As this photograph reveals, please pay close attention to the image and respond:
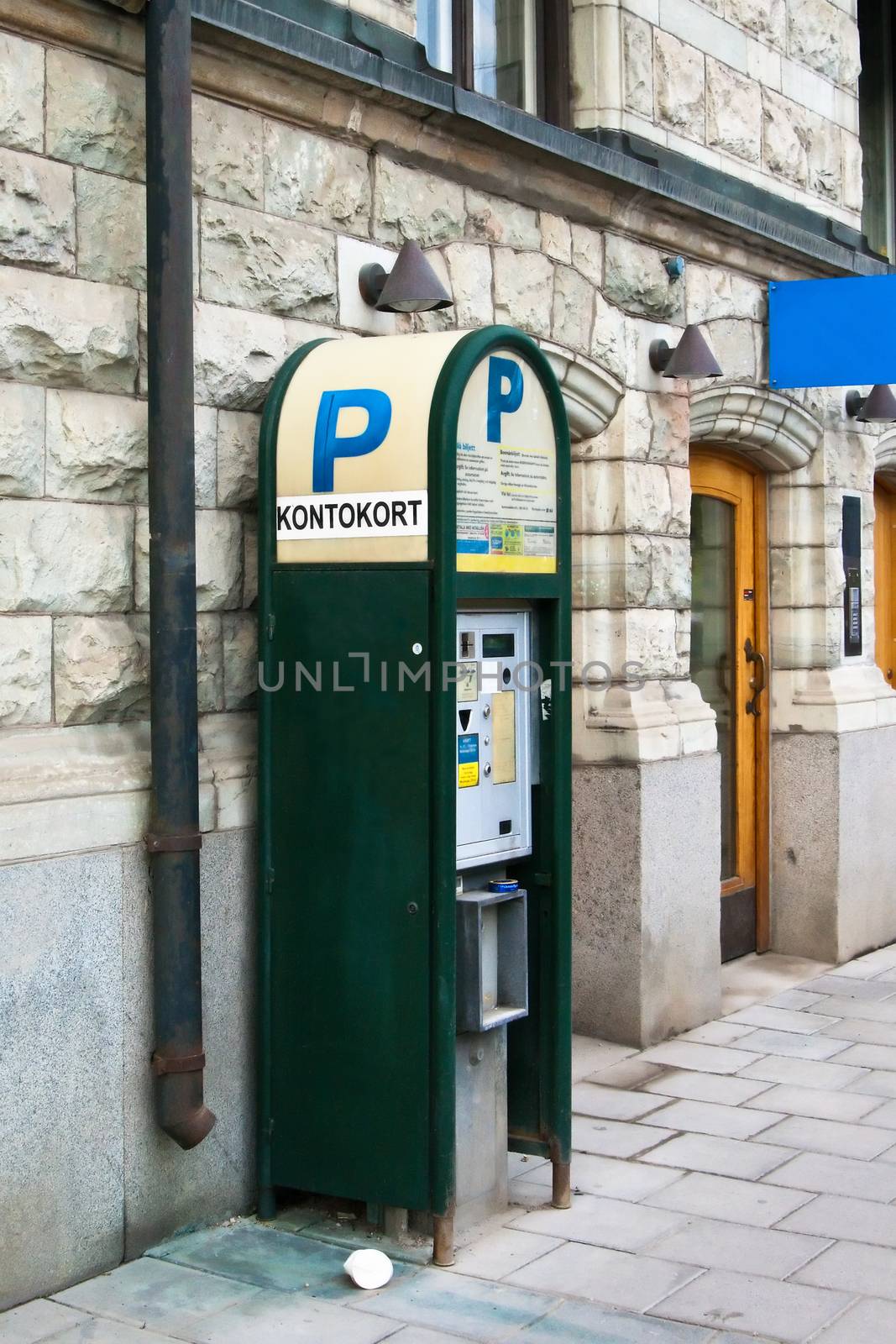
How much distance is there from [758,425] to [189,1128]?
16.5ft

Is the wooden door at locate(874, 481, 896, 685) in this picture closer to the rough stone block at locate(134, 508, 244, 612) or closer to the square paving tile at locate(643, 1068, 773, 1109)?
the square paving tile at locate(643, 1068, 773, 1109)

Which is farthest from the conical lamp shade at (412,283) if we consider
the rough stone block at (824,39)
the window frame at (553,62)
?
the rough stone block at (824,39)

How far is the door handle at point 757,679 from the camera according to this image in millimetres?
8820

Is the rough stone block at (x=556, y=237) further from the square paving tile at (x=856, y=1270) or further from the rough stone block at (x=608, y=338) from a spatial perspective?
the square paving tile at (x=856, y=1270)

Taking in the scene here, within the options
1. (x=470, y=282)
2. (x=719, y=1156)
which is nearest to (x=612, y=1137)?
(x=719, y=1156)

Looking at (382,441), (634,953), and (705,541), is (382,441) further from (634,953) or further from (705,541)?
(705,541)

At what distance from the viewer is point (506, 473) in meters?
4.82

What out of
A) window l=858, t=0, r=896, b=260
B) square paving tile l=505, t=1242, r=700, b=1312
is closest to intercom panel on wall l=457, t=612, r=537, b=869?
square paving tile l=505, t=1242, r=700, b=1312

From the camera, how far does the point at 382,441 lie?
463 centimetres

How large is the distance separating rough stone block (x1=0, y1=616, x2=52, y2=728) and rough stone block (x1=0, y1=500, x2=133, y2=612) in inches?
1.7

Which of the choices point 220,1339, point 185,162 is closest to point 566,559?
point 185,162

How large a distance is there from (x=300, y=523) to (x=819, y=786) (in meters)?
4.69

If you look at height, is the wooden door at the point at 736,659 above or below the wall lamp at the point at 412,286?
below

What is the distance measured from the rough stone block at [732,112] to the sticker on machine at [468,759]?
13.5 ft
